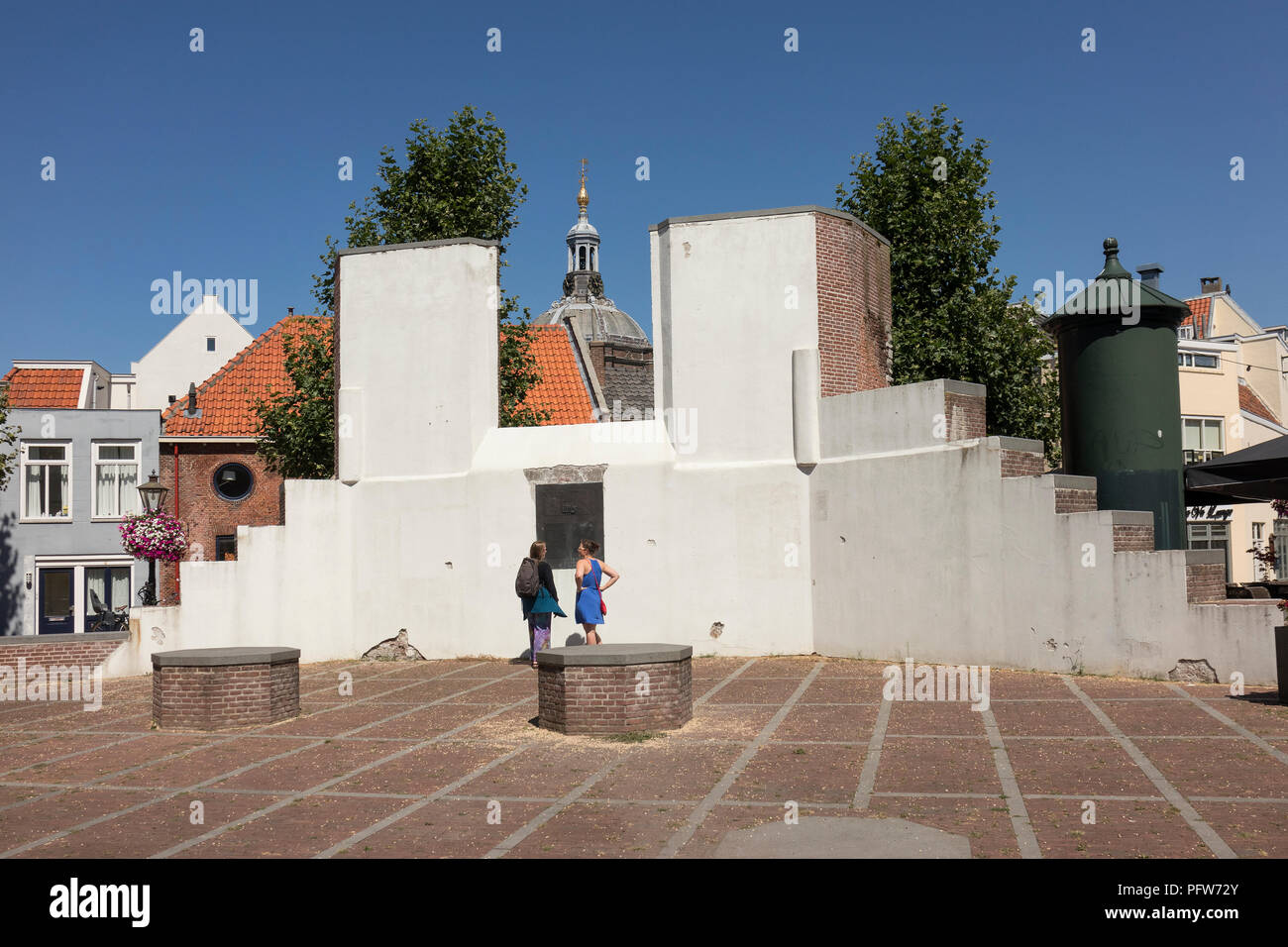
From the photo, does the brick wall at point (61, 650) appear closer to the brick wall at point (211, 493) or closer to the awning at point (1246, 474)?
the awning at point (1246, 474)

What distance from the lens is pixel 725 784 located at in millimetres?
8023

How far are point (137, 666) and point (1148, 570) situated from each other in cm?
1427

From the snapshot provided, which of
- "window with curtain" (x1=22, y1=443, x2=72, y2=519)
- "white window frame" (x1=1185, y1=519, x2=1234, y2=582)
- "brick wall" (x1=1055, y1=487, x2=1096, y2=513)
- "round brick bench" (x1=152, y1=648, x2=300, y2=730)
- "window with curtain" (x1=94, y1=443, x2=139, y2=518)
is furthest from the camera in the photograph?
"white window frame" (x1=1185, y1=519, x2=1234, y2=582)

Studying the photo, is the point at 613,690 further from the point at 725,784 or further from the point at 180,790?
the point at 180,790

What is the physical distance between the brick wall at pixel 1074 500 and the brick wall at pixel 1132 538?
22.5 inches

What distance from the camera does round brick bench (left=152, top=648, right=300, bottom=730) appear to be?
434 inches

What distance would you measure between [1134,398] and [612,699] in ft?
27.5

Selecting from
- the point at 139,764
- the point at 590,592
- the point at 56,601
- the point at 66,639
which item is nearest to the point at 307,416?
the point at 66,639

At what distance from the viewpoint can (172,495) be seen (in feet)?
111

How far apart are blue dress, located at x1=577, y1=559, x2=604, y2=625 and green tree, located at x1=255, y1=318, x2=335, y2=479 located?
40.7ft

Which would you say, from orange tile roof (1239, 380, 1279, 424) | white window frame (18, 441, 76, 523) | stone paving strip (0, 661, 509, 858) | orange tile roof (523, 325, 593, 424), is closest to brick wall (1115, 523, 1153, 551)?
stone paving strip (0, 661, 509, 858)

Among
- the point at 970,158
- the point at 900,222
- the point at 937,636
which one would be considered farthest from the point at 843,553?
the point at 970,158

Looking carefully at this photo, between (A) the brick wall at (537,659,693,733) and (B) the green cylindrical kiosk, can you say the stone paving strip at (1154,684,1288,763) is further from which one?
(A) the brick wall at (537,659,693,733)

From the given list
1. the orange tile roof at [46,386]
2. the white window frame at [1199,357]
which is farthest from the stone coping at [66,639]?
the white window frame at [1199,357]
